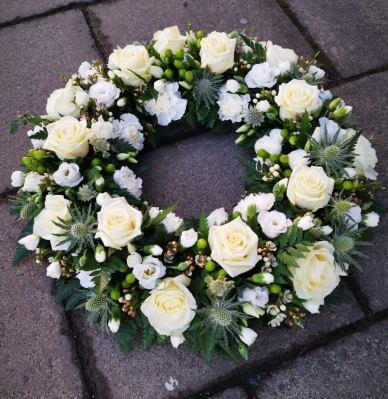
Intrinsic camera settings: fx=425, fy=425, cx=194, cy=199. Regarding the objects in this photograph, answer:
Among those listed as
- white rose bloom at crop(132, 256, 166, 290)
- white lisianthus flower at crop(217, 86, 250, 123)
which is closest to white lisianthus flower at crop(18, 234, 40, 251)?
white rose bloom at crop(132, 256, 166, 290)

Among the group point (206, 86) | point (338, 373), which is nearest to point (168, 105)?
point (206, 86)

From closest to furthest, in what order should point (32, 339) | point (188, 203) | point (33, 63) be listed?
point (32, 339) < point (188, 203) < point (33, 63)

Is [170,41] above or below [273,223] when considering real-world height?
above

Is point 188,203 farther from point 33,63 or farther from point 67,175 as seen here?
point 33,63

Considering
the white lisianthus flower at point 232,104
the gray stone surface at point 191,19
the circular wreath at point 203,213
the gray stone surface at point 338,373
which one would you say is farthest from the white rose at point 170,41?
the gray stone surface at point 338,373

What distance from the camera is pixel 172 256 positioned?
168 centimetres

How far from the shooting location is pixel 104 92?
1999mm

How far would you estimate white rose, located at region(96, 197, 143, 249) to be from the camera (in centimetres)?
158

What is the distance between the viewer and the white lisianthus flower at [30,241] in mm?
1769

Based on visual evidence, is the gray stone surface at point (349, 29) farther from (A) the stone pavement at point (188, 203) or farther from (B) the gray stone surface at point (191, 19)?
(B) the gray stone surface at point (191, 19)

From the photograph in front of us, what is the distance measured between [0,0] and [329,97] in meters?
2.40

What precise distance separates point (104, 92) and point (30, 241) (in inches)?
30.0

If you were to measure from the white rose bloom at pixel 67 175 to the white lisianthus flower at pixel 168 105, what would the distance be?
51 centimetres

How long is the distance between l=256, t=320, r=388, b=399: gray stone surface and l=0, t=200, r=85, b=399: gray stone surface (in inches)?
33.0
